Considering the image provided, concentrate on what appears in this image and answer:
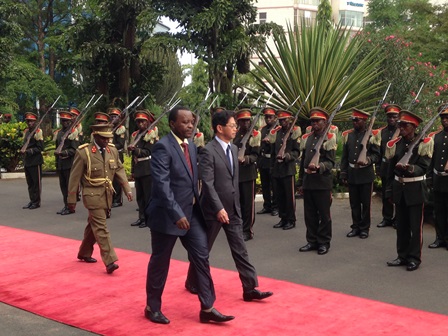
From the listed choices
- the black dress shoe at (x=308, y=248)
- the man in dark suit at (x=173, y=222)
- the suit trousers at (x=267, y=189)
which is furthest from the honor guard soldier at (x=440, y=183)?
the man in dark suit at (x=173, y=222)

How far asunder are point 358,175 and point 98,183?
4.09 m

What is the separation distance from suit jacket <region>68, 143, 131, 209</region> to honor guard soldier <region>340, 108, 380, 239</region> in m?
3.70

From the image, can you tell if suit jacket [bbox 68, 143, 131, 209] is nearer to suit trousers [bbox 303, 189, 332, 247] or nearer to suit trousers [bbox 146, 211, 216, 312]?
suit trousers [bbox 146, 211, 216, 312]

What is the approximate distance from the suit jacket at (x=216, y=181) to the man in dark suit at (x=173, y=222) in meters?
0.24

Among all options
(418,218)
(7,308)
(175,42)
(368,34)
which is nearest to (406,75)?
(368,34)

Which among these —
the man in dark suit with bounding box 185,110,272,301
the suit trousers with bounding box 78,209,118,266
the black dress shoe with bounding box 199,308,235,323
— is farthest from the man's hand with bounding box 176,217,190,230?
the suit trousers with bounding box 78,209,118,266

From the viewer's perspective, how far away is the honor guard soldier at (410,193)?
26.8 ft

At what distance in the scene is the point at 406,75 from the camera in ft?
52.6

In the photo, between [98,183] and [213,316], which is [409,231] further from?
[98,183]

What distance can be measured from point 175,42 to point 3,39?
6322 millimetres

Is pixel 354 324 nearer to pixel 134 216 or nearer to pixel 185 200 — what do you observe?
pixel 185 200

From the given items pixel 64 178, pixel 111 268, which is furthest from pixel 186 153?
pixel 64 178

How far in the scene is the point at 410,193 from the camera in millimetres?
8180

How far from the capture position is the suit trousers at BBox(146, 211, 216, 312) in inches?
240
